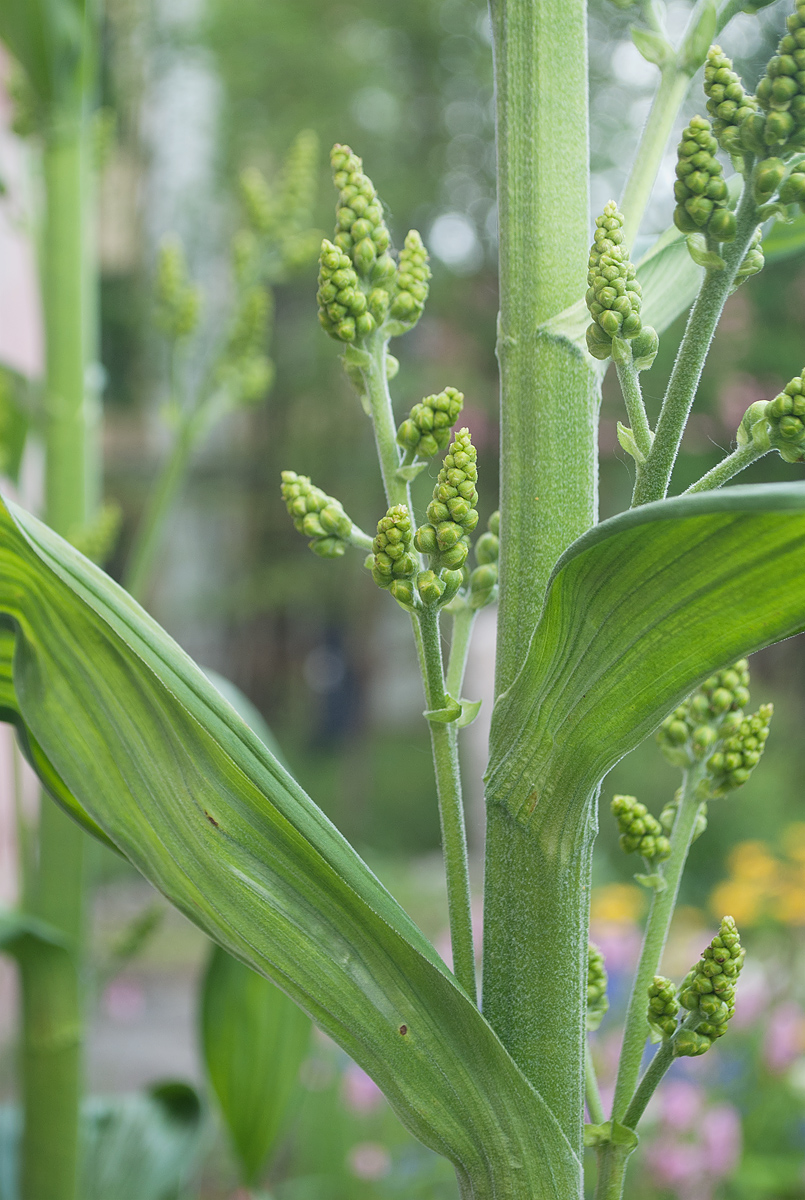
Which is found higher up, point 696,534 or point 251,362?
point 251,362

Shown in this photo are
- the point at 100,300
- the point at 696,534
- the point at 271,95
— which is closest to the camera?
the point at 696,534

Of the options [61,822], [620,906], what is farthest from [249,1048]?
[620,906]

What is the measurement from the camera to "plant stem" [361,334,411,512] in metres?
0.27

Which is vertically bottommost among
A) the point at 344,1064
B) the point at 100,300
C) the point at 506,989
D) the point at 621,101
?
the point at 506,989

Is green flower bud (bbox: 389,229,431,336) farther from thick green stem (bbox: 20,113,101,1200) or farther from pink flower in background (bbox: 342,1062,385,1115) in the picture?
pink flower in background (bbox: 342,1062,385,1115)

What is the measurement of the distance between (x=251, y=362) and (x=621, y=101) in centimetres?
186

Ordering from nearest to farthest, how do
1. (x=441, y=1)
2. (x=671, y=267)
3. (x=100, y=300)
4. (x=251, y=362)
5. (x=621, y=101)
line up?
(x=671, y=267) < (x=251, y=362) < (x=621, y=101) < (x=441, y=1) < (x=100, y=300)

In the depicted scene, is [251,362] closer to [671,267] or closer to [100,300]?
[671,267]

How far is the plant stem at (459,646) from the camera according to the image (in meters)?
0.27

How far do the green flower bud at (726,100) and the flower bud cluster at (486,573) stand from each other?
0.11 metres

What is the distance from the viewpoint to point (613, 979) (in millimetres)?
1074

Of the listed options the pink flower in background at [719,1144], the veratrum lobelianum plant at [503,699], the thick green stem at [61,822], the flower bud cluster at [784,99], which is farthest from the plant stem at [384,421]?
the pink flower in background at [719,1144]

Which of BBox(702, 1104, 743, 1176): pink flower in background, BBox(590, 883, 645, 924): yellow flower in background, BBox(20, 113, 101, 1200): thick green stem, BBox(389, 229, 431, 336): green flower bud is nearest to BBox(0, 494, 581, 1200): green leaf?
BBox(389, 229, 431, 336): green flower bud

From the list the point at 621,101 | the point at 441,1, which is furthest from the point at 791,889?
the point at 441,1
